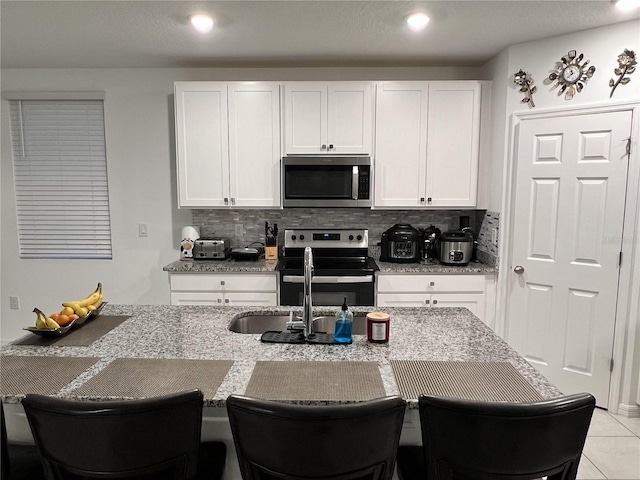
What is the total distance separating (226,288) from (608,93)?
9.61ft

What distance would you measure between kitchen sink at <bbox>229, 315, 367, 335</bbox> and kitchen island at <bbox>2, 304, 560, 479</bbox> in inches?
2.5

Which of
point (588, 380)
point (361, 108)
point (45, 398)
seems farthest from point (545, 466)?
point (361, 108)

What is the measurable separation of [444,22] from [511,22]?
0.41 meters

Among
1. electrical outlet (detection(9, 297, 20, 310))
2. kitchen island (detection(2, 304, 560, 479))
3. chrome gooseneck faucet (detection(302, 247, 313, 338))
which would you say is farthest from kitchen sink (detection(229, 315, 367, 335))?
electrical outlet (detection(9, 297, 20, 310))

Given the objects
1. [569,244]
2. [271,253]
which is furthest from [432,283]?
[271,253]

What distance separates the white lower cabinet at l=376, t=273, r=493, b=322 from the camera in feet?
10.4

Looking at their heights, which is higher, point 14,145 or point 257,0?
point 257,0

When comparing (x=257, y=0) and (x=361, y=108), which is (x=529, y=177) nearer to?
(x=361, y=108)

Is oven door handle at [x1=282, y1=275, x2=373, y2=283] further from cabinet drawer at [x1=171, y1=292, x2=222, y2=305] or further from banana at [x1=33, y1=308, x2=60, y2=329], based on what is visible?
banana at [x1=33, y1=308, x2=60, y2=329]

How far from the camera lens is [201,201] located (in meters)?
3.37

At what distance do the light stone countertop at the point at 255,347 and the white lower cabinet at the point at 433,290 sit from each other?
48.0 inches

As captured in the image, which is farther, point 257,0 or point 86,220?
point 86,220

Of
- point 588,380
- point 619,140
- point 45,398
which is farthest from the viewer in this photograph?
point 588,380

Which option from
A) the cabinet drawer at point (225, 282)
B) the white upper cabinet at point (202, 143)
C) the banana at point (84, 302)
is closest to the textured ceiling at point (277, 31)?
the white upper cabinet at point (202, 143)
